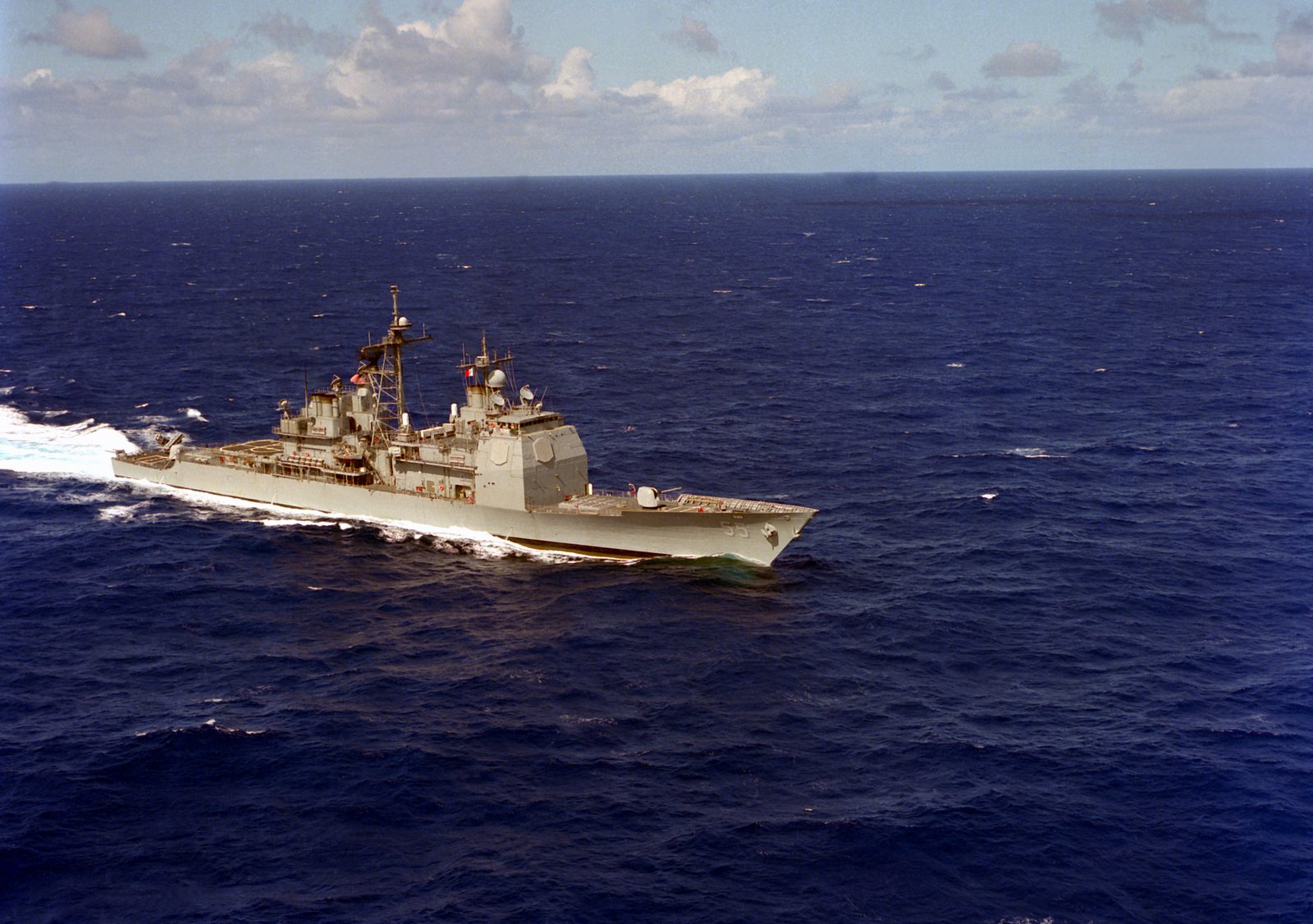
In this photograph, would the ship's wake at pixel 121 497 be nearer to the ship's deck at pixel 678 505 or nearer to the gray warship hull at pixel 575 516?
the gray warship hull at pixel 575 516

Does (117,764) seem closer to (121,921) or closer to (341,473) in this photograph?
(121,921)

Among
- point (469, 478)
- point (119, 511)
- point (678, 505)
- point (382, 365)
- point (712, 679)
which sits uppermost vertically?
point (382, 365)

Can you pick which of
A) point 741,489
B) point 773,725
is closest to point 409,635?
point 773,725

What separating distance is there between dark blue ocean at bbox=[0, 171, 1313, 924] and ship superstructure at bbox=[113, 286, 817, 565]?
1940 mm

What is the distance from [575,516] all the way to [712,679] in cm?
1867

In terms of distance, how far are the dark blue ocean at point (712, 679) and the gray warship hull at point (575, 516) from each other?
1586 millimetres

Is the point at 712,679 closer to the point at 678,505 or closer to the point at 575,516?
the point at 678,505

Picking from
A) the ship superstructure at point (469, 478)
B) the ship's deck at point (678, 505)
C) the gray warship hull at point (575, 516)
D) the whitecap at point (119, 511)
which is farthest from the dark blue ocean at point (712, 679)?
the ship's deck at point (678, 505)

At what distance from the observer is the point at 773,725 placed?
166ft

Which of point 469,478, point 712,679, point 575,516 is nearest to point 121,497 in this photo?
point 469,478

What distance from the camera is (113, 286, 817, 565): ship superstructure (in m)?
69.5

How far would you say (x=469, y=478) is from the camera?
74.9 meters

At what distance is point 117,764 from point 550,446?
3250 centimetres

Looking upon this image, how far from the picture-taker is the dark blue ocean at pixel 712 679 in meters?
40.8
